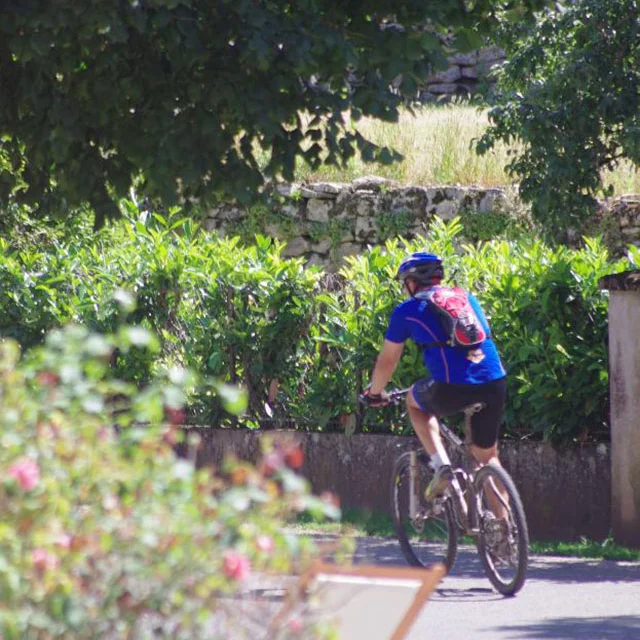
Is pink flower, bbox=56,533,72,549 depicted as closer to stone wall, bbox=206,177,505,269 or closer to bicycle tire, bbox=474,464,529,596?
bicycle tire, bbox=474,464,529,596

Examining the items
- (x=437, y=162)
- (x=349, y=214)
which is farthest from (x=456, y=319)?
(x=437, y=162)

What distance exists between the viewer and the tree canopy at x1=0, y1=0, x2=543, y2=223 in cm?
670

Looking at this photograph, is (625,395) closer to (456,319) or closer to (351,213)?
(456,319)

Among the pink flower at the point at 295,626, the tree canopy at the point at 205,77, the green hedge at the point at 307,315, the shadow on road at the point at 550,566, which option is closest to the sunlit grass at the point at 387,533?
the shadow on road at the point at 550,566

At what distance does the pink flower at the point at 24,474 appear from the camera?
284 cm

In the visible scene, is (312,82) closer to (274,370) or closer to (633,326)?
(633,326)

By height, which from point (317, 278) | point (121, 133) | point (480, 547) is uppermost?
point (121, 133)

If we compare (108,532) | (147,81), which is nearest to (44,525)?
(108,532)

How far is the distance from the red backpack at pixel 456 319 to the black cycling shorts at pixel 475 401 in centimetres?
24

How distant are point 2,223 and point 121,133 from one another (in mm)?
8665

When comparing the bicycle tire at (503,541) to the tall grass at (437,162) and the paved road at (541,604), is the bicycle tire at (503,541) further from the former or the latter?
the tall grass at (437,162)

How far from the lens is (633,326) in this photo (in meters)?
9.09

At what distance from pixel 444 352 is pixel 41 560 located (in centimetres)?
532

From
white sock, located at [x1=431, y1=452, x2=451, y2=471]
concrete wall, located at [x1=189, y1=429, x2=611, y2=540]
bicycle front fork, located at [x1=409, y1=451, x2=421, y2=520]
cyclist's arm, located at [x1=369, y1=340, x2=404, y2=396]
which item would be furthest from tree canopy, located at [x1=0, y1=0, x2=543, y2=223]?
concrete wall, located at [x1=189, y1=429, x2=611, y2=540]
